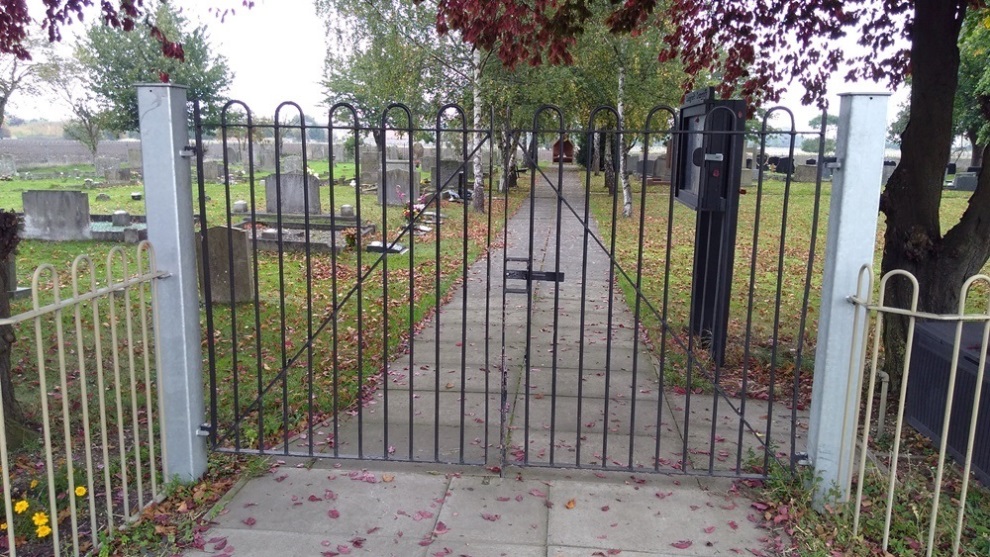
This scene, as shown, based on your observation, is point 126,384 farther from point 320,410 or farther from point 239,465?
point 239,465

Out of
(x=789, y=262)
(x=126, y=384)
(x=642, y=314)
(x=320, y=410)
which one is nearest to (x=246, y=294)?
(x=126, y=384)

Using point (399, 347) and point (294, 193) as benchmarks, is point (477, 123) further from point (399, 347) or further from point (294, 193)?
point (399, 347)

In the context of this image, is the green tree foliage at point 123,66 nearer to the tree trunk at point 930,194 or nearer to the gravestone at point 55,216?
the gravestone at point 55,216

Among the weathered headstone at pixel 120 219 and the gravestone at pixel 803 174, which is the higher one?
the gravestone at pixel 803 174

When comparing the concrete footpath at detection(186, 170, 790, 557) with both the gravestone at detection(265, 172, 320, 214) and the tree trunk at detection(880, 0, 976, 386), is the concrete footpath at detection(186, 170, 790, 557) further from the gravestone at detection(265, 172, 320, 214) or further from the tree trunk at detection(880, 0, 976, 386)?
the gravestone at detection(265, 172, 320, 214)

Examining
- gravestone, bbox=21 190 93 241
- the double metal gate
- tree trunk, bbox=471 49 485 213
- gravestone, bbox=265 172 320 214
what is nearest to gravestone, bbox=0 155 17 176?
gravestone, bbox=265 172 320 214

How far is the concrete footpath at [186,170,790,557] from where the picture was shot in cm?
352

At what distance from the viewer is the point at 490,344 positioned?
23.8 ft

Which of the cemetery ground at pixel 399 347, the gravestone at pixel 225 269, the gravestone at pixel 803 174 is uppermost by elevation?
the gravestone at pixel 803 174

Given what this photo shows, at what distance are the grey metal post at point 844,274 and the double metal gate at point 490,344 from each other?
202 mm

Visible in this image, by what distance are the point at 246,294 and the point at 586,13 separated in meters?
4.99

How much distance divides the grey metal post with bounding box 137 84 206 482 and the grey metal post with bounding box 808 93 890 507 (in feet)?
10.8

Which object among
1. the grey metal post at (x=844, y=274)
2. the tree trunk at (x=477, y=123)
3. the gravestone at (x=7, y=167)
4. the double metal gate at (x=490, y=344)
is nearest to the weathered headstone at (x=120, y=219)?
the double metal gate at (x=490, y=344)

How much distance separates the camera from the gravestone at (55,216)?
505 inches
